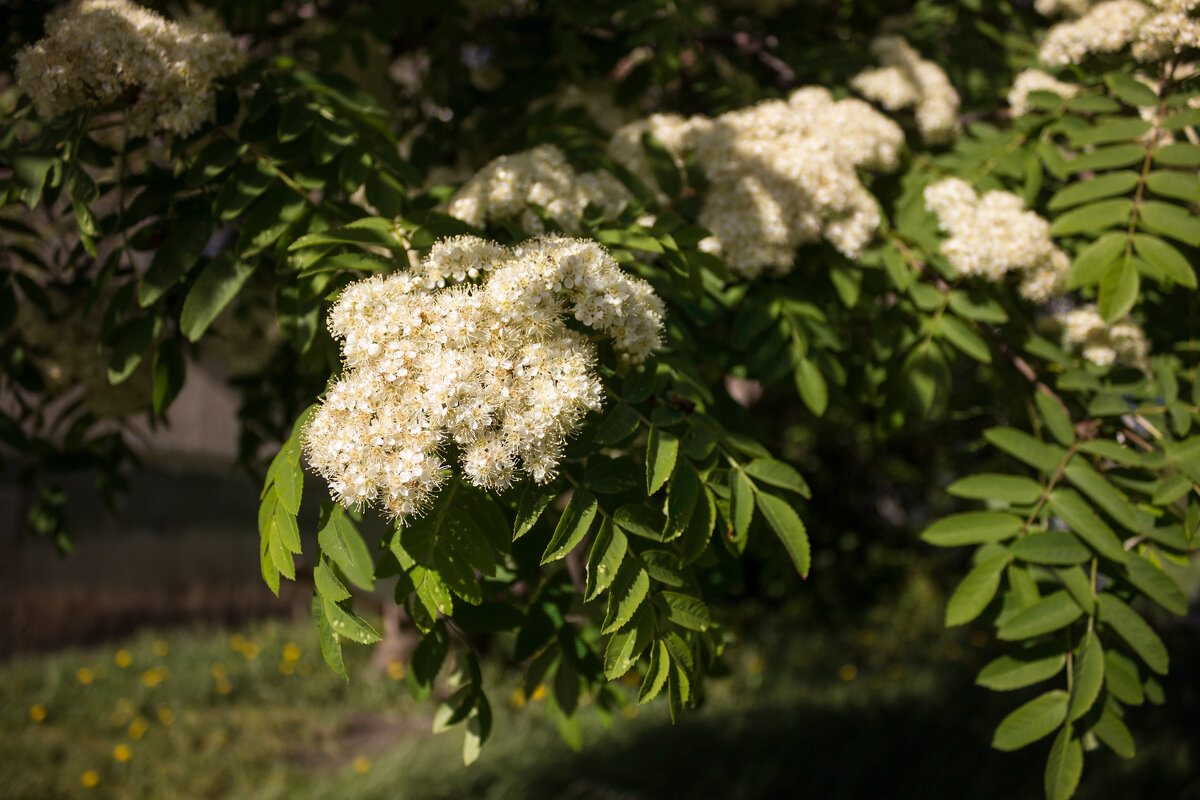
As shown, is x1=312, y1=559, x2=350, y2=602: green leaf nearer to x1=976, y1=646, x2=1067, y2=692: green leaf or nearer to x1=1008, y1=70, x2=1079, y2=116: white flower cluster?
x1=976, y1=646, x2=1067, y2=692: green leaf

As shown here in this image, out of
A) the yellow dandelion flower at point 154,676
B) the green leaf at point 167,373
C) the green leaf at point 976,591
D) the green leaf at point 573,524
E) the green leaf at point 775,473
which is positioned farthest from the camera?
the yellow dandelion flower at point 154,676

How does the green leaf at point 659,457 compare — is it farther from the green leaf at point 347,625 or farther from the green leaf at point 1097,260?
the green leaf at point 1097,260

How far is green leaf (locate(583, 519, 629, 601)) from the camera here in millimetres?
1353

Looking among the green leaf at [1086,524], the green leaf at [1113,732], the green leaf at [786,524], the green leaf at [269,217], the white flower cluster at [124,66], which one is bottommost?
the green leaf at [1113,732]

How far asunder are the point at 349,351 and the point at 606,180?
3.24 feet

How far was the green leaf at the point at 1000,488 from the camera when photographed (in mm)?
1924

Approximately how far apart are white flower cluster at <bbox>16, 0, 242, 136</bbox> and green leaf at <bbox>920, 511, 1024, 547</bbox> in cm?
193

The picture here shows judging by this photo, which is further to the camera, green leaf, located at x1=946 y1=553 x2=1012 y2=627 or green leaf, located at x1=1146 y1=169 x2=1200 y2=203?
green leaf, located at x1=1146 y1=169 x2=1200 y2=203

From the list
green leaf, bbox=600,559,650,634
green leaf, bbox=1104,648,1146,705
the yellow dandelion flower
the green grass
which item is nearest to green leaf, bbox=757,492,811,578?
green leaf, bbox=600,559,650,634

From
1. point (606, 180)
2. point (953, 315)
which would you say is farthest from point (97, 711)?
point (953, 315)

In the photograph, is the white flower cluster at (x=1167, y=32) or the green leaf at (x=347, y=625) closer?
the green leaf at (x=347, y=625)

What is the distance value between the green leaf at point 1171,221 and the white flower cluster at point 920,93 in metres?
0.77

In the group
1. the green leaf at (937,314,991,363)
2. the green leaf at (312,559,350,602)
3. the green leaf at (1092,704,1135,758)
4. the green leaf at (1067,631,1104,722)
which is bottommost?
the green leaf at (1092,704,1135,758)

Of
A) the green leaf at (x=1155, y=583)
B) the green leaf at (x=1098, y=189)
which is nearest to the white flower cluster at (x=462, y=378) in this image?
the green leaf at (x=1155, y=583)
